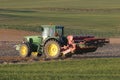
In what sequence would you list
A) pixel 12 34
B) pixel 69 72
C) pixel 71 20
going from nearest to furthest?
pixel 69 72 → pixel 12 34 → pixel 71 20

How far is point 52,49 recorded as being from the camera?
93.6ft

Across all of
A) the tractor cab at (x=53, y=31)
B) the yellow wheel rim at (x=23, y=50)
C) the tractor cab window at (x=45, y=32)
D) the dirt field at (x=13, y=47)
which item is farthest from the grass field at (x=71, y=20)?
the tractor cab at (x=53, y=31)

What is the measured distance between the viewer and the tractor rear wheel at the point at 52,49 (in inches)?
1107

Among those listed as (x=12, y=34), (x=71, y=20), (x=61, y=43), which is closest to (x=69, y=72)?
(x=61, y=43)

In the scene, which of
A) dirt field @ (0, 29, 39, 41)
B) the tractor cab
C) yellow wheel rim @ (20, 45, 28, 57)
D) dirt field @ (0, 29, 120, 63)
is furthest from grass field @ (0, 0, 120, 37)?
the tractor cab

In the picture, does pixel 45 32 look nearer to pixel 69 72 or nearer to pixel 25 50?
pixel 25 50

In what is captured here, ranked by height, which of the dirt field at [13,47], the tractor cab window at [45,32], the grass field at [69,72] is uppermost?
the tractor cab window at [45,32]

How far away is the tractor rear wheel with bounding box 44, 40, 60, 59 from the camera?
1107 inches

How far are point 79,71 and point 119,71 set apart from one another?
1524mm

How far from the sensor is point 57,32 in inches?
1138

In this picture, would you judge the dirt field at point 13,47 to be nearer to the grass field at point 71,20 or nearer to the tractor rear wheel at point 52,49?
the tractor rear wheel at point 52,49

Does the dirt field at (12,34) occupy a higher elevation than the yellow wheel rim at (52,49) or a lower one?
higher

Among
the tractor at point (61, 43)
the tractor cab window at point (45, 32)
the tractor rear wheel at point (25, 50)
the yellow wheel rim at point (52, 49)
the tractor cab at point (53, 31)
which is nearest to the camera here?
the tractor at point (61, 43)

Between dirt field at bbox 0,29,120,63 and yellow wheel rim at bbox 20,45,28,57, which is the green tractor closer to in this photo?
yellow wheel rim at bbox 20,45,28,57
